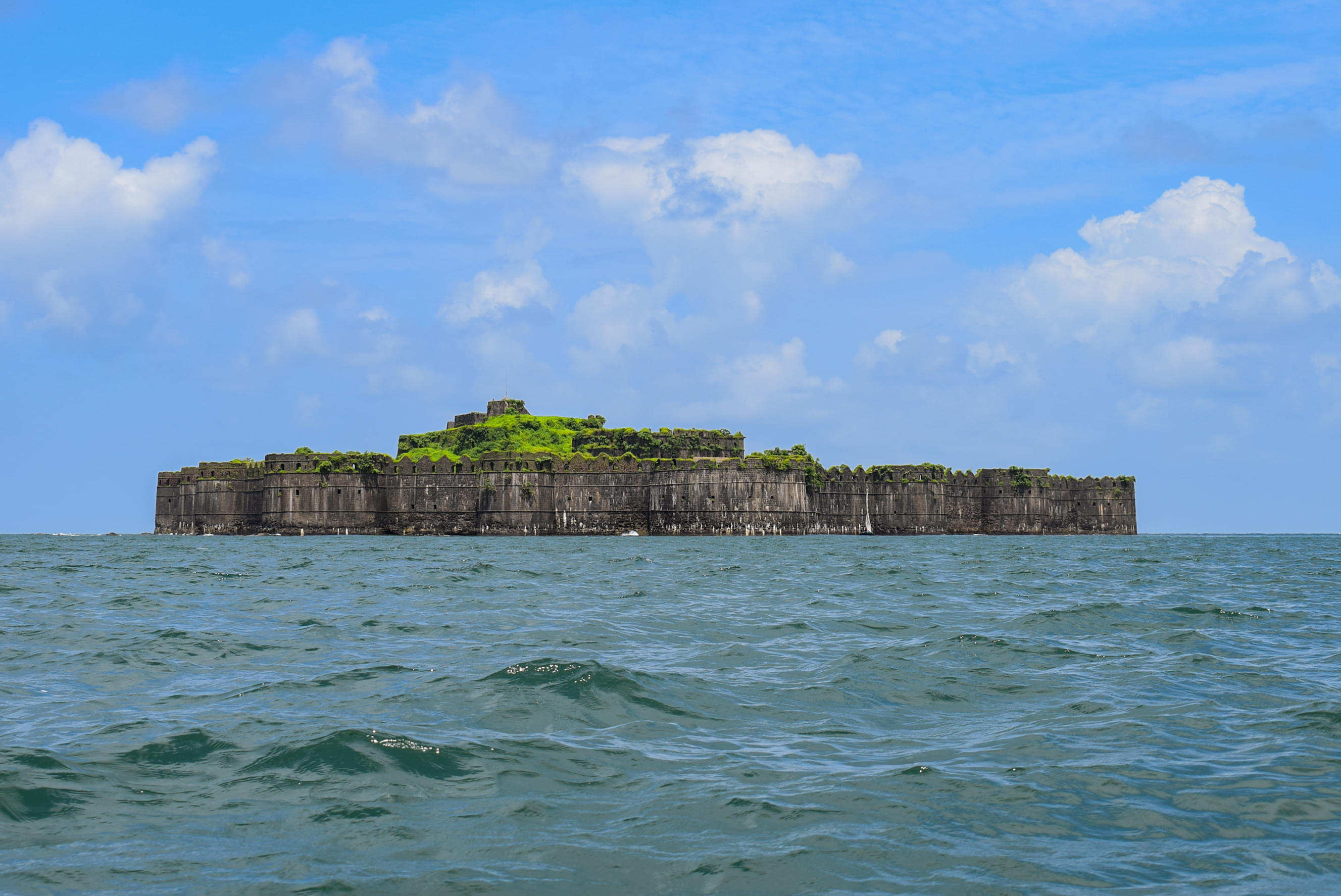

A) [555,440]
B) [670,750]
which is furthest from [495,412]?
[670,750]

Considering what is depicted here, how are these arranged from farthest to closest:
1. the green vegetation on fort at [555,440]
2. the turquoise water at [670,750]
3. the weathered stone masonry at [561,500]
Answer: the green vegetation on fort at [555,440] < the weathered stone masonry at [561,500] < the turquoise water at [670,750]

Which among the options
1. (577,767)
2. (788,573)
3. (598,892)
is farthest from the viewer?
(788,573)

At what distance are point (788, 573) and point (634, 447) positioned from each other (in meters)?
51.2

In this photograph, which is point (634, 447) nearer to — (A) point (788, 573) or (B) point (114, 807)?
(A) point (788, 573)

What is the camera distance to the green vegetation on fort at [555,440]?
282 feet

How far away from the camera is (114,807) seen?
334 inches

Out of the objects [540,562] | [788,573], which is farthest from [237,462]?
[788,573]

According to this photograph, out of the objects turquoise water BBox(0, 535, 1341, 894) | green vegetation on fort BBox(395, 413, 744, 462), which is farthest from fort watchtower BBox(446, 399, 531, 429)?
turquoise water BBox(0, 535, 1341, 894)

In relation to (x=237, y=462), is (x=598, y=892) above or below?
below

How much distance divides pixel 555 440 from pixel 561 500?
47.5 feet

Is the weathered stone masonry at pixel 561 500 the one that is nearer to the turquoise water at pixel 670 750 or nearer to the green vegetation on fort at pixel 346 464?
the green vegetation on fort at pixel 346 464

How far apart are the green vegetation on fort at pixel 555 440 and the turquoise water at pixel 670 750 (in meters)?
62.1

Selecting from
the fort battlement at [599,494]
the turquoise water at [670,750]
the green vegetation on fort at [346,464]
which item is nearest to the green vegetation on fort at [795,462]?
the fort battlement at [599,494]

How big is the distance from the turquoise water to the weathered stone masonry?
53.2m
